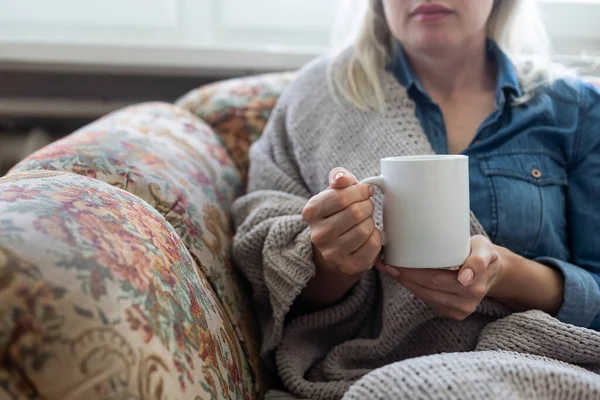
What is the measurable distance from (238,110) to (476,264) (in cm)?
58

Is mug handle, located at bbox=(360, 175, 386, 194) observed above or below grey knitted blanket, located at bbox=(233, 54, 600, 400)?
above

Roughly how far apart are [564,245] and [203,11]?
976 millimetres

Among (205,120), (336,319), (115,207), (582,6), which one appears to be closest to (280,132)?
(205,120)

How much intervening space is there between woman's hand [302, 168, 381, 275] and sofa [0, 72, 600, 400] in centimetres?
14

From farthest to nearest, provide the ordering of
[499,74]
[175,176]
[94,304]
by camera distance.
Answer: [499,74], [175,176], [94,304]

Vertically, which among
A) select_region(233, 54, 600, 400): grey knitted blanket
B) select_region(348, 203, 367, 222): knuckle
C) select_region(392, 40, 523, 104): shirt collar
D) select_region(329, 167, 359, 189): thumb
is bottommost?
select_region(233, 54, 600, 400): grey knitted blanket

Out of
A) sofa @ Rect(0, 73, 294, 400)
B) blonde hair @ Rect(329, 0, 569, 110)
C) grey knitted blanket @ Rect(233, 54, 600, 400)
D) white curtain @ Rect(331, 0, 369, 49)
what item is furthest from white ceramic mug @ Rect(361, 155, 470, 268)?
white curtain @ Rect(331, 0, 369, 49)

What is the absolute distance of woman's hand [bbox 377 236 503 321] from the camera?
2.26 ft

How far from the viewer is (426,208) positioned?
62 cm

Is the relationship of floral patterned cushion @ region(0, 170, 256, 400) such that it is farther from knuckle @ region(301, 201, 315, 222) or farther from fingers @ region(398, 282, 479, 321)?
fingers @ region(398, 282, 479, 321)

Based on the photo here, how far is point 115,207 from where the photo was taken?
603 mm

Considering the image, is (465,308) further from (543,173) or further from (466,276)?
(543,173)

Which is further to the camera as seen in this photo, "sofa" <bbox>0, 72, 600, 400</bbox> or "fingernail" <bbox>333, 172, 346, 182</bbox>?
"fingernail" <bbox>333, 172, 346, 182</bbox>

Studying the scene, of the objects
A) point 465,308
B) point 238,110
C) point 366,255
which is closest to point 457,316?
point 465,308
